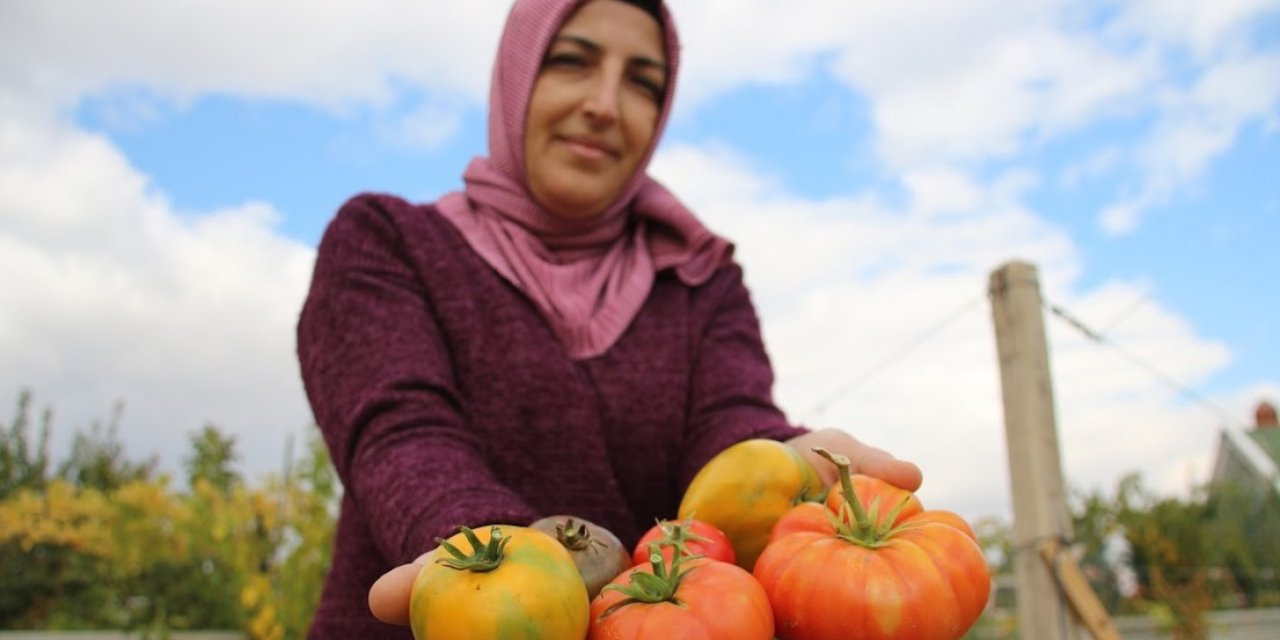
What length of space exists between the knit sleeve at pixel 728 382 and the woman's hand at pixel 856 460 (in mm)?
189

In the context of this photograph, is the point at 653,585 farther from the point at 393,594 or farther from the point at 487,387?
the point at 487,387

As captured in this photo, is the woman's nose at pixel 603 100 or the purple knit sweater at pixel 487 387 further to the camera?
the woman's nose at pixel 603 100

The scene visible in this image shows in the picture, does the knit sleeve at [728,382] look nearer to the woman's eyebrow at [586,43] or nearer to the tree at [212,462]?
the woman's eyebrow at [586,43]

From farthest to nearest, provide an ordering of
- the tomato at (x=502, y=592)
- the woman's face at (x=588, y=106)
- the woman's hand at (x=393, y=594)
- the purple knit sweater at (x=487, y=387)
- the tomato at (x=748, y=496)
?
the woman's face at (x=588, y=106)
the purple knit sweater at (x=487, y=387)
the tomato at (x=748, y=496)
the woman's hand at (x=393, y=594)
the tomato at (x=502, y=592)

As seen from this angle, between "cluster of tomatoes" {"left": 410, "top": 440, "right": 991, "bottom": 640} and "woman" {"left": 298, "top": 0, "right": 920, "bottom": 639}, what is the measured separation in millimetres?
489

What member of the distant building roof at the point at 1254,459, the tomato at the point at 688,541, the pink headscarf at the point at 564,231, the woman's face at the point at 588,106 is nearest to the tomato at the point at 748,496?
the tomato at the point at 688,541

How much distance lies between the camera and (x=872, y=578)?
1047 mm

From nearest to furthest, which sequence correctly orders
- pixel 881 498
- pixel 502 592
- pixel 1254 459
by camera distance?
pixel 502 592, pixel 881 498, pixel 1254 459

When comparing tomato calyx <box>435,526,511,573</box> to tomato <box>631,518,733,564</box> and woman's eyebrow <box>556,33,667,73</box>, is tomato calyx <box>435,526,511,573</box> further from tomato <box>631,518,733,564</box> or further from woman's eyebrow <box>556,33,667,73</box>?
woman's eyebrow <box>556,33,667,73</box>

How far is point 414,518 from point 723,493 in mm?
401

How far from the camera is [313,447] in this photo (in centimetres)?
507

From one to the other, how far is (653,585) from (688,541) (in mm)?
165

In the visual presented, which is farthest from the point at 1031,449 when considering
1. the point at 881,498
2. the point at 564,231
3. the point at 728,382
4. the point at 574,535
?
the point at 574,535

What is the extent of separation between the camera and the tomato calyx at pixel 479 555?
1.00 metres
